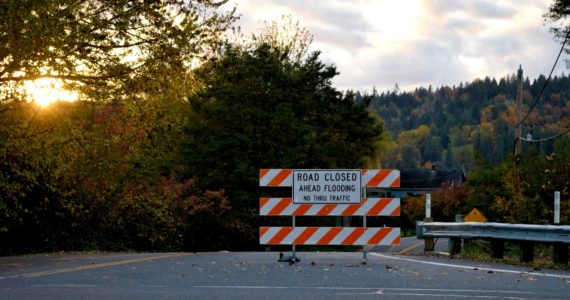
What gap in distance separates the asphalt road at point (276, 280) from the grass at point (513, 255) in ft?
3.37

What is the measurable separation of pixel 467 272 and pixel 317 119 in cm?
4199

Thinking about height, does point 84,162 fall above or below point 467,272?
above

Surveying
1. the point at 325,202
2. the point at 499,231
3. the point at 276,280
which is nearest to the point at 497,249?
the point at 499,231

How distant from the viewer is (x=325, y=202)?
15.2 m

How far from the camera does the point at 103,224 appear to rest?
3033 centimetres

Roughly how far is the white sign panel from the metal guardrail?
10.2ft

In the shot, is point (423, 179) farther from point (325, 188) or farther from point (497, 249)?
point (325, 188)

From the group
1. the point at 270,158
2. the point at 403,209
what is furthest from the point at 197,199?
the point at 403,209

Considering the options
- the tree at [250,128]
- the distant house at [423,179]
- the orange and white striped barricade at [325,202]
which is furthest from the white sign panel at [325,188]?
the distant house at [423,179]

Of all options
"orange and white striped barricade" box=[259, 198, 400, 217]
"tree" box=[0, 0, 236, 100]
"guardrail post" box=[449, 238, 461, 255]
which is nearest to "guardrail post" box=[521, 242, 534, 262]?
"orange and white striped barricade" box=[259, 198, 400, 217]

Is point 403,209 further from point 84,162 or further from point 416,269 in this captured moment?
point 416,269

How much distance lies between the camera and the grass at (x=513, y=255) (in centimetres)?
1531

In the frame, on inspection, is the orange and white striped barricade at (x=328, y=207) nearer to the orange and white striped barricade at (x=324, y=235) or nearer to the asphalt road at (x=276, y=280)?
the orange and white striped barricade at (x=324, y=235)

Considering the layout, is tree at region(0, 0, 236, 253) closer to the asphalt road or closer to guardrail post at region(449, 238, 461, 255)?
the asphalt road
